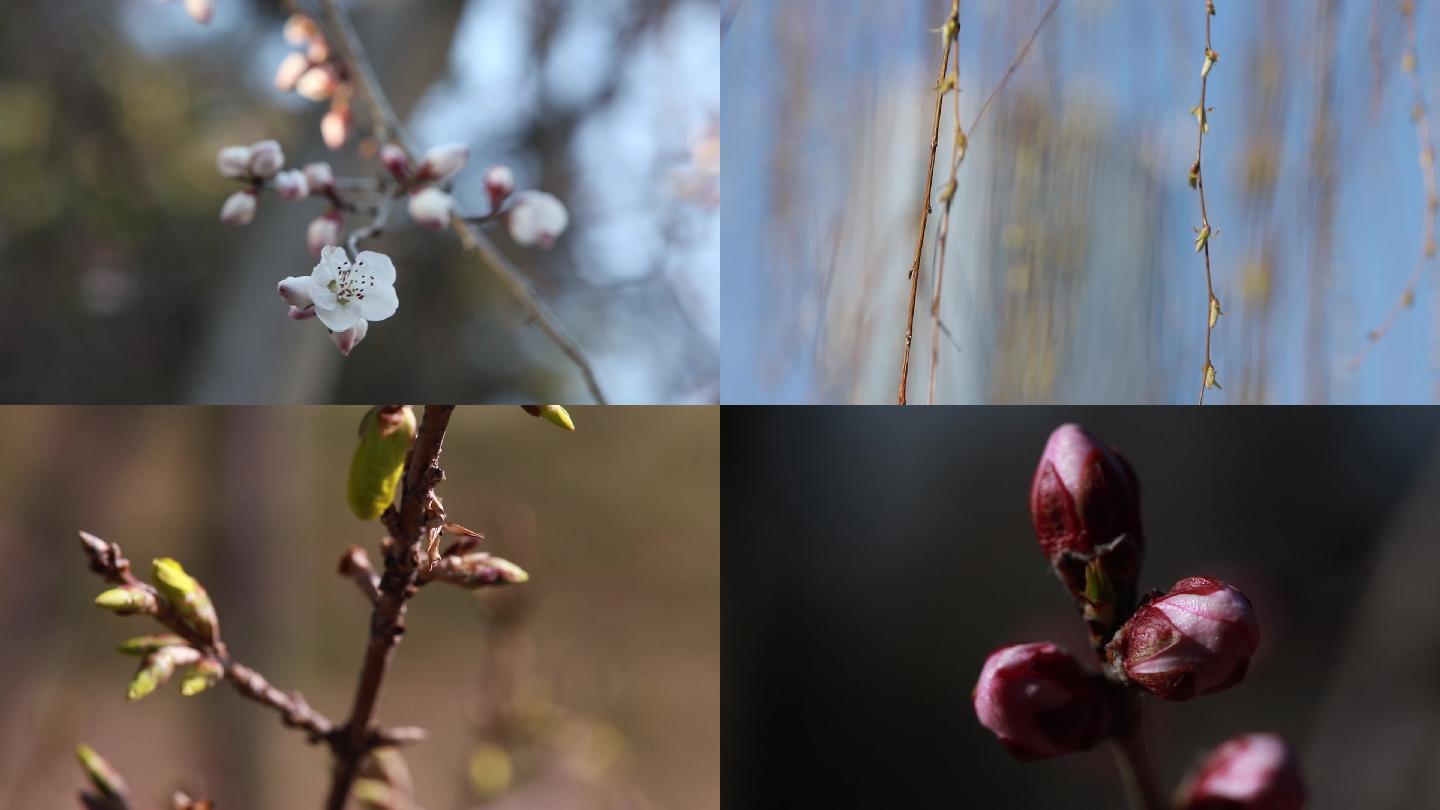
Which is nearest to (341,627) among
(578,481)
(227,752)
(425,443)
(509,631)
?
(227,752)

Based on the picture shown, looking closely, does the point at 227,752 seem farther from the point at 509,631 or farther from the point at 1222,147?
the point at 1222,147

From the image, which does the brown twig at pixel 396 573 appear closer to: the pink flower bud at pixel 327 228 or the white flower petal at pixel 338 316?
the white flower petal at pixel 338 316

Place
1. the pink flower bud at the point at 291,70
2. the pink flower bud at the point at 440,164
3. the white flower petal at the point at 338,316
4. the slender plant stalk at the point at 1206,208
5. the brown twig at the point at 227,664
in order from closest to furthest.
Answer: the brown twig at the point at 227,664 < the white flower petal at the point at 338,316 < the slender plant stalk at the point at 1206,208 < the pink flower bud at the point at 440,164 < the pink flower bud at the point at 291,70

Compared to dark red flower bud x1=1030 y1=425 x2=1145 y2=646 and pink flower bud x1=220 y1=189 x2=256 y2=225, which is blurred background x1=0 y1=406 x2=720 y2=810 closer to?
pink flower bud x1=220 y1=189 x2=256 y2=225

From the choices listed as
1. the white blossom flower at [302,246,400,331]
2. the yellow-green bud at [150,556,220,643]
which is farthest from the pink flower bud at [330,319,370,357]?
A: the yellow-green bud at [150,556,220,643]

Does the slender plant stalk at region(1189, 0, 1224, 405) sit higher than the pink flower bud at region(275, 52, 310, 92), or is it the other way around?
the pink flower bud at region(275, 52, 310, 92)

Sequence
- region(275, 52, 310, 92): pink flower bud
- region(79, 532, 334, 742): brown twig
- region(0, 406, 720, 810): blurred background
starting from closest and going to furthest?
region(79, 532, 334, 742): brown twig, region(275, 52, 310, 92): pink flower bud, region(0, 406, 720, 810): blurred background

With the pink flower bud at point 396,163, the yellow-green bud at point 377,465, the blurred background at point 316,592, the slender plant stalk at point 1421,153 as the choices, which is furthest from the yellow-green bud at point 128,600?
the slender plant stalk at point 1421,153
